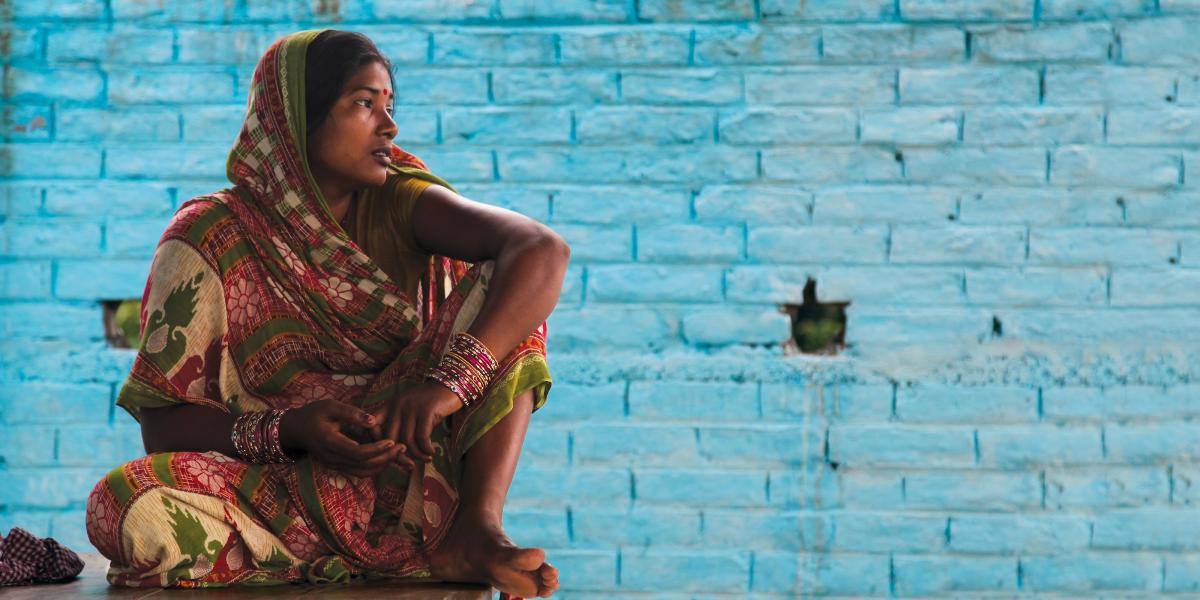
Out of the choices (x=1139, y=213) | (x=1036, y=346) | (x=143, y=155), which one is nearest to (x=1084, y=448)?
(x=1036, y=346)

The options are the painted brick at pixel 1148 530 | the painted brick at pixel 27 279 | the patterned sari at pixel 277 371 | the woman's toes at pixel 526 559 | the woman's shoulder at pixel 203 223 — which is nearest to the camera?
the woman's toes at pixel 526 559

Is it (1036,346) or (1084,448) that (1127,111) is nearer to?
(1036,346)

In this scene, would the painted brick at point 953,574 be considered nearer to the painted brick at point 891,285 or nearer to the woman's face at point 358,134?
the painted brick at point 891,285

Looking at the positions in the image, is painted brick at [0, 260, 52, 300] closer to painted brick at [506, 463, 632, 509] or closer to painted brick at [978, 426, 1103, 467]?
painted brick at [506, 463, 632, 509]

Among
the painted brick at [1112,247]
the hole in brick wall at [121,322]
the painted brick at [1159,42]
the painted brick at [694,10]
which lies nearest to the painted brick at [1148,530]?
the painted brick at [1112,247]

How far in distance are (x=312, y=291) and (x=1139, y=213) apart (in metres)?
2.27

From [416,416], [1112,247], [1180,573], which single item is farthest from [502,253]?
[1180,573]

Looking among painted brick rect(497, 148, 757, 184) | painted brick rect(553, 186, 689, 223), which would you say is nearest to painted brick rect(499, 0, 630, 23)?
painted brick rect(497, 148, 757, 184)

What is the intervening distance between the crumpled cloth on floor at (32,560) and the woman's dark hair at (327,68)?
91 centimetres

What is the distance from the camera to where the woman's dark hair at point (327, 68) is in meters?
2.36

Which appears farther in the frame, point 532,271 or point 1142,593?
point 1142,593

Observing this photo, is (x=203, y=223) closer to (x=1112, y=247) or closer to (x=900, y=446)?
(x=900, y=446)

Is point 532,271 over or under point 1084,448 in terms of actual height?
over

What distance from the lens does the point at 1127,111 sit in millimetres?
3451
